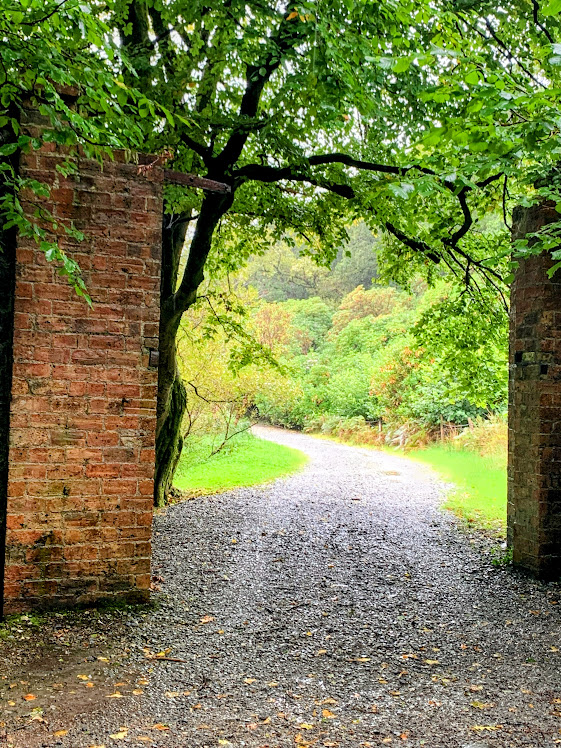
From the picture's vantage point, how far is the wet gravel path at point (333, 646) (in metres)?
2.99

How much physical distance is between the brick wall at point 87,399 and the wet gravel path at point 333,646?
67cm

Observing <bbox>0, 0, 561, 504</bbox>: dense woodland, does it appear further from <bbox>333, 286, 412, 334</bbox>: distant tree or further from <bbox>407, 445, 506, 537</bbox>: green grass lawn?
<bbox>333, 286, 412, 334</bbox>: distant tree

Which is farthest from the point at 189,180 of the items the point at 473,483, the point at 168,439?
the point at 473,483

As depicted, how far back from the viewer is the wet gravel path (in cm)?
299

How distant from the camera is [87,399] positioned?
443 cm

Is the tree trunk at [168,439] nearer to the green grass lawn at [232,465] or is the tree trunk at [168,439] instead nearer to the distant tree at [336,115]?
the distant tree at [336,115]

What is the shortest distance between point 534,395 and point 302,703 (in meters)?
3.72

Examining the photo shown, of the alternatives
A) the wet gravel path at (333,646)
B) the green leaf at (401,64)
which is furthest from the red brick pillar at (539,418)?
the green leaf at (401,64)

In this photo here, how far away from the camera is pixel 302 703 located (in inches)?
129

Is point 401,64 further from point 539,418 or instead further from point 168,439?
point 168,439

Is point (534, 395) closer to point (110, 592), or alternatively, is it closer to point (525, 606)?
point (525, 606)

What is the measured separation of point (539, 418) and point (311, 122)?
13.7ft

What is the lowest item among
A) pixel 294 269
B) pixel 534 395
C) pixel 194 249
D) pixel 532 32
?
pixel 534 395

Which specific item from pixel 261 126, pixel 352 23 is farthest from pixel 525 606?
pixel 352 23
